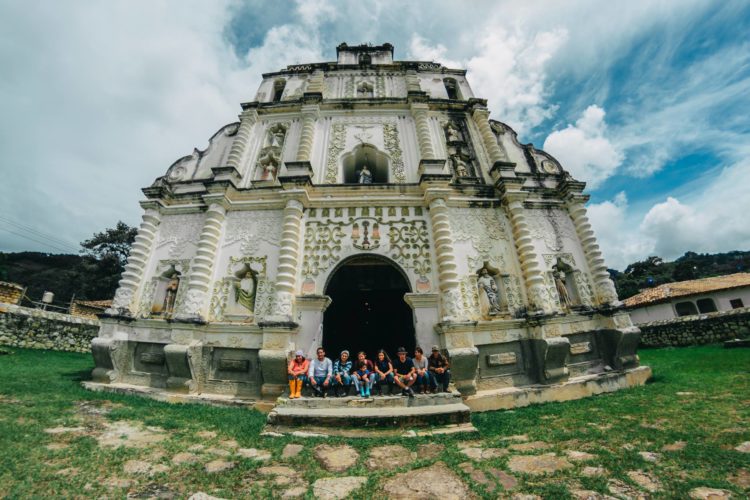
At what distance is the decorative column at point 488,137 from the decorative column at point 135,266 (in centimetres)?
1255

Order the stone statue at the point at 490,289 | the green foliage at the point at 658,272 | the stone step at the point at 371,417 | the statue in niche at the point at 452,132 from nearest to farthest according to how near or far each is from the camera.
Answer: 1. the stone step at the point at 371,417
2. the stone statue at the point at 490,289
3. the statue in niche at the point at 452,132
4. the green foliage at the point at 658,272

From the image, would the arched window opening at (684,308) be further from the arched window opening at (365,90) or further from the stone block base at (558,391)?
the arched window opening at (365,90)

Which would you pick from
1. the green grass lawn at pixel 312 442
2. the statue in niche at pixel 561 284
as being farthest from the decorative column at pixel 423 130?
the green grass lawn at pixel 312 442

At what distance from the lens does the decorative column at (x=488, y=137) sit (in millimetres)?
11375

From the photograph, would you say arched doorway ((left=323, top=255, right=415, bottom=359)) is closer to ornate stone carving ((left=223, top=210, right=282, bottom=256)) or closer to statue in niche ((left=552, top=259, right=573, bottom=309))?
ornate stone carving ((left=223, top=210, right=282, bottom=256))

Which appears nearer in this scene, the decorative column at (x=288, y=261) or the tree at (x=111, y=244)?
the decorative column at (x=288, y=261)

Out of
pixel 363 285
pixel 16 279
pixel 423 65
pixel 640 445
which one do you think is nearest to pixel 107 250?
pixel 16 279

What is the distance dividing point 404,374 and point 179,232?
8.90 metres

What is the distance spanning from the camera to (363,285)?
11.7m

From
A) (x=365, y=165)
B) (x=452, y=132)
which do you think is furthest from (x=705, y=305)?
(x=365, y=165)

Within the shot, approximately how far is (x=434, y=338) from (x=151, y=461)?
6.52 meters

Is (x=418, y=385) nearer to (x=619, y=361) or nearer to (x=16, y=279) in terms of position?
(x=619, y=361)

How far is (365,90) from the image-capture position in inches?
555

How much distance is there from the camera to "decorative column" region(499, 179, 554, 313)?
8.94 metres
